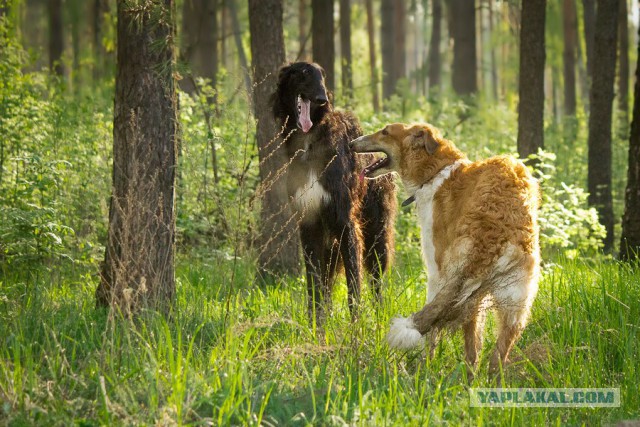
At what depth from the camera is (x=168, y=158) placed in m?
6.17

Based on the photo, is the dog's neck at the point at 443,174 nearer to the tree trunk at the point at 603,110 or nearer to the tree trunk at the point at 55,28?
the tree trunk at the point at 603,110

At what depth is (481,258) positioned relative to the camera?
16.6 feet

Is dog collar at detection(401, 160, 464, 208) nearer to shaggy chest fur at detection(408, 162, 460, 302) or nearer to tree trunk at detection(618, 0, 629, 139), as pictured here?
shaggy chest fur at detection(408, 162, 460, 302)

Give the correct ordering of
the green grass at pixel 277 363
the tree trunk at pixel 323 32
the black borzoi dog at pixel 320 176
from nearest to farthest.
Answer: the green grass at pixel 277 363, the black borzoi dog at pixel 320 176, the tree trunk at pixel 323 32

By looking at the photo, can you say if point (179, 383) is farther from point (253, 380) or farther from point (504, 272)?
point (504, 272)

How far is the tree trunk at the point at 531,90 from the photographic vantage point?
11.1 m

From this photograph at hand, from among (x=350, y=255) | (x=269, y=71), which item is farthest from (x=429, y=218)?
(x=269, y=71)

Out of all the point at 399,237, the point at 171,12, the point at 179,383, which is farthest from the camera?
the point at 399,237

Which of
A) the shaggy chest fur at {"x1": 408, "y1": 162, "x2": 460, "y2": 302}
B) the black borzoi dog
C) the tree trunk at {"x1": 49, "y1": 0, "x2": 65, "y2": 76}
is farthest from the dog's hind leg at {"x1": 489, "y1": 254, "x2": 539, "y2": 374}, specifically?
the tree trunk at {"x1": 49, "y1": 0, "x2": 65, "y2": 76}

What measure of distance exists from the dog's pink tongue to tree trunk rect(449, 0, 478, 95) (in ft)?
47.4

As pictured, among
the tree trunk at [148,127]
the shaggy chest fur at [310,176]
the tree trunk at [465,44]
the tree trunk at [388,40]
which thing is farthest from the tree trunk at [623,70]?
the tree trunk at [148,127]

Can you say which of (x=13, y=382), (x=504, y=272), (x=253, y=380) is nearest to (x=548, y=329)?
(x=504, y=272)

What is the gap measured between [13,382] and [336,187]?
132 inches
